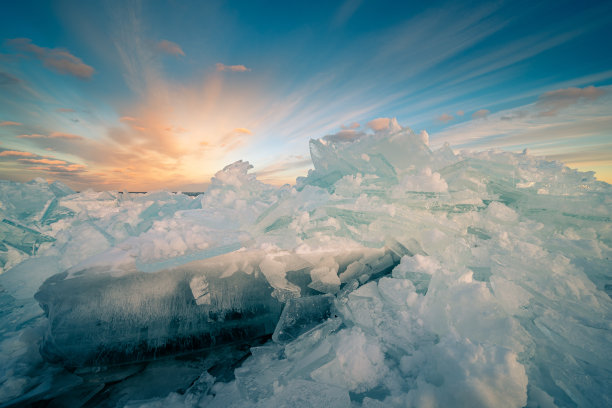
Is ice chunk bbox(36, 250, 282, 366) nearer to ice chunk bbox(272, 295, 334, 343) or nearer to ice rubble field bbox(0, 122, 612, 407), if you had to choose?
ice rubble field bbox(0, 122, 612, 407)

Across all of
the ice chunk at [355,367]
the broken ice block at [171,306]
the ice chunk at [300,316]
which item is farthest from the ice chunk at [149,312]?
the ice chunk at [355,367]

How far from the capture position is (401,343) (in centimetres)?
167

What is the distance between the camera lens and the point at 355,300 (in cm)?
222

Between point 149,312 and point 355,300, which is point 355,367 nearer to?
point 355,300

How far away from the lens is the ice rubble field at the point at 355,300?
140cm

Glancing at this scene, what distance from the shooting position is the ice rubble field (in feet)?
4.58

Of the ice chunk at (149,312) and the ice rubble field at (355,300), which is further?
the ice chunk at (149,312)

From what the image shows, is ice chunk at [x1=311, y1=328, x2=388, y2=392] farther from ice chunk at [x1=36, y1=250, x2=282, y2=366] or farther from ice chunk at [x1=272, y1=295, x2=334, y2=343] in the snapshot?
ice chunk at [x1=36, y1=250, x2=282, y2=366]

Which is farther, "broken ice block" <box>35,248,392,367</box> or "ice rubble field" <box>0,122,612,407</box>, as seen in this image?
"broken ice block" <box>35,248,392,367</box>

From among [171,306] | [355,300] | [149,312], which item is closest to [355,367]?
[355,300]

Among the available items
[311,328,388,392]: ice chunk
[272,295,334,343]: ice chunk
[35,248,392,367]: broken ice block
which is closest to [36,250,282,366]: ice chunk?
[35,248,392,367]: broken ice block

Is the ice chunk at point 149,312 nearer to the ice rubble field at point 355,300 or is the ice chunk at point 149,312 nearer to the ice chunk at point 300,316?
the ice rubble field at point 355,300

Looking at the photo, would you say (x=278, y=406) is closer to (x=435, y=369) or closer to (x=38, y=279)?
(x=435, y=369)

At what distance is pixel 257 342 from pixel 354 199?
2211 mm
